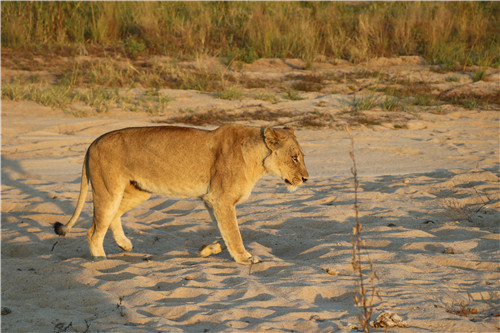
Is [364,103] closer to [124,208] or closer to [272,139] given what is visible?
[272,139]

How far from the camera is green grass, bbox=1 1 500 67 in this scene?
15562 millimetres

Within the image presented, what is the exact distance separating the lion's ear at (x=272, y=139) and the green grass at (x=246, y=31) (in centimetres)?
1003

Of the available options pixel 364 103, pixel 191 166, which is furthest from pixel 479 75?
pixel 191 166

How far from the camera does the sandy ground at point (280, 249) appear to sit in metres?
4.01

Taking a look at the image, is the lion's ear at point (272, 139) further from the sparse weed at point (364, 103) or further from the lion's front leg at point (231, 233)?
the sparse weed at point (364, 103)

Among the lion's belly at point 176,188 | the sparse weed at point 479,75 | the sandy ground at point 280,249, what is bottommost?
the sparse weed at point 479,75

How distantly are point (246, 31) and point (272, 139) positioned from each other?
465 inches

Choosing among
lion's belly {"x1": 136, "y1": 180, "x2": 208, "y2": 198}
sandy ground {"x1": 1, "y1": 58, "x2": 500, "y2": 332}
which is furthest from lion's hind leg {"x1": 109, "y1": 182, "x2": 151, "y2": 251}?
lion's belly {"x1": 136, "y1": 180, "x2": 208, "y2": 198}

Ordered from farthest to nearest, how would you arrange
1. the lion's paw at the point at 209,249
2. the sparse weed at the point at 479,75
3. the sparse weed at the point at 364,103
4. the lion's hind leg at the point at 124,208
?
1. the sparse weed at the point at 479,75
2. the sparse weed at the point at 364,103
3. the lion's hind leg at the point at 124,208
4. the lion's paw at the point at 209,249

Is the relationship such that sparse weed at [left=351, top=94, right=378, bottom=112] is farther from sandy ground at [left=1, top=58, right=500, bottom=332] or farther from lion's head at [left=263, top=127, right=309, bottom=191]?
lion's head at [left=263, top=127, right=309, bottom=191]

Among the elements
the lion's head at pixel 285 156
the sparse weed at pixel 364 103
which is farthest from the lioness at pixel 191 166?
the sparse weed at pixel 364 103

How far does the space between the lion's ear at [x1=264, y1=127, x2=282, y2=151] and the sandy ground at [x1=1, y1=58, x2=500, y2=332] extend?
3.34ft

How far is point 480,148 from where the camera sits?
33.2 ft

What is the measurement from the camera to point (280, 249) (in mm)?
5949
